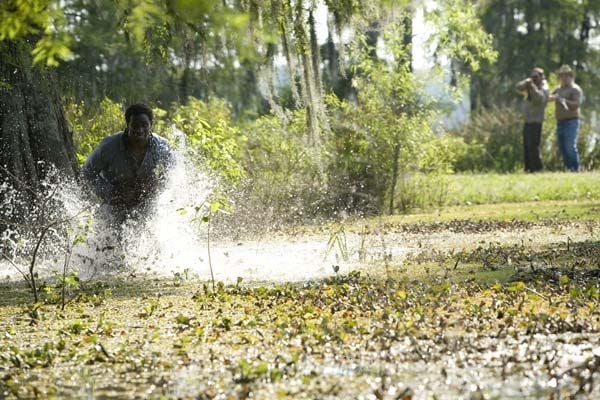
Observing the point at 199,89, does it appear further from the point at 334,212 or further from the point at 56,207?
the point at 56,207

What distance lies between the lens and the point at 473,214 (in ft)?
62.5

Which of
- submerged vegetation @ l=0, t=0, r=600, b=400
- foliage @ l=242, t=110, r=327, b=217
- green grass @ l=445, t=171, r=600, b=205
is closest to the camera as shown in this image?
submerged vegetation @ l=0, t=0, r=600, b=400

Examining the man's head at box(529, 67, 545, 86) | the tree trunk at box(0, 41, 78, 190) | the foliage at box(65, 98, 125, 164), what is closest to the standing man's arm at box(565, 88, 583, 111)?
the man's head at box(529, 67, 545, 86)

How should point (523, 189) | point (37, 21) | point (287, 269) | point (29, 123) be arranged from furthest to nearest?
point (523, 189), point (29, 123), point (287, 269), point (37, 21)

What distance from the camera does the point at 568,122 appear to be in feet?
88.3

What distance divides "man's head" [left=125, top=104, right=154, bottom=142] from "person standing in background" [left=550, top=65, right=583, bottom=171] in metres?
16.1

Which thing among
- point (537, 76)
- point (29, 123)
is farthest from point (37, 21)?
point (537, 76)

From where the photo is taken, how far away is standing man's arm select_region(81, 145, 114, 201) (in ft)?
40.7

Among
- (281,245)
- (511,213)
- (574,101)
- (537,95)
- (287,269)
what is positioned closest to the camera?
(287,269)

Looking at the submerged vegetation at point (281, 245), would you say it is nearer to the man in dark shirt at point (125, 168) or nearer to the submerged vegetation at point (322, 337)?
the submerged vegetation at point (322, 337)

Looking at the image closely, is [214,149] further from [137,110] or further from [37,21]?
[37,21]

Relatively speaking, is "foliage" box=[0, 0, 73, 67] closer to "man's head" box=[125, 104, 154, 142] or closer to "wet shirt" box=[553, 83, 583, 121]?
"man's head" box=[125, 104, 154, 142]

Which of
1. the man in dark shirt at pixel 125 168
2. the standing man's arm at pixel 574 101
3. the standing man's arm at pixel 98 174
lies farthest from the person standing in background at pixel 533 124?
the standing man's arm at pixel 98 174

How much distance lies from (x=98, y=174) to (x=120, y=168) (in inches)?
8.9
